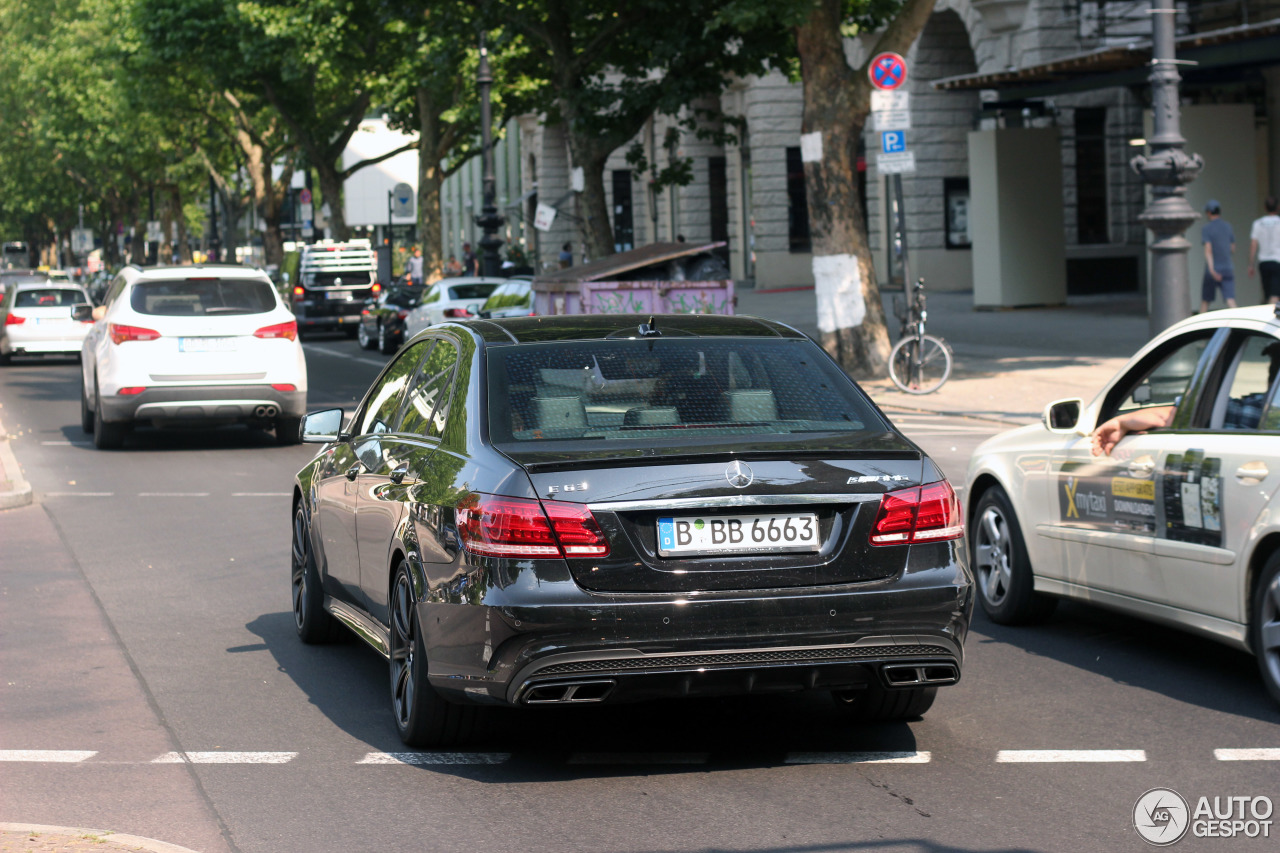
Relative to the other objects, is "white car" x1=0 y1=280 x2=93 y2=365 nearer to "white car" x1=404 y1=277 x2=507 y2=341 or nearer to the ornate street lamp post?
"white car" x1=404 y1=277 x2=507 y2=341

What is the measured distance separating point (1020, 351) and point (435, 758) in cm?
1888

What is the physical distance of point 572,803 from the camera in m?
5.35

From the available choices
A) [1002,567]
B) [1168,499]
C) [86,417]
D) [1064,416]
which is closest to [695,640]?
[1168,499]

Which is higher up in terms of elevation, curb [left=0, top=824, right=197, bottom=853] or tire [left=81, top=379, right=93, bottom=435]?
tire [left=81, top=379, right=93, bottom=435]

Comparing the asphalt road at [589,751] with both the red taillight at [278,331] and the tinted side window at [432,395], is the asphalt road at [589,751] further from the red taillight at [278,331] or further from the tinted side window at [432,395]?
the red taillight at [278,331]

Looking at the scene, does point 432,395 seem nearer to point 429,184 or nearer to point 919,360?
point 919,360

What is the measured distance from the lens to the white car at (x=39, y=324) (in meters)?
30.9

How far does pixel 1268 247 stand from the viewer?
22719mm

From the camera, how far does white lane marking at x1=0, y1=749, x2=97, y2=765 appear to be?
598 centimetres

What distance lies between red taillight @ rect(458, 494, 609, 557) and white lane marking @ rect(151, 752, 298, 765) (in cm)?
118

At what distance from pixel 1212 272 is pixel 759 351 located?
61.2 ft

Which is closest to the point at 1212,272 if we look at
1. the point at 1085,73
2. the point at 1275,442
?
the point at 1085,73

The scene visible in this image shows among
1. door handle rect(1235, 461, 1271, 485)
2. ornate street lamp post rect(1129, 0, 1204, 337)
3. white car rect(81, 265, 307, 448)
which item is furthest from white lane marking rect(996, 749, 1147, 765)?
white car rect(81, 265, 307, 448)

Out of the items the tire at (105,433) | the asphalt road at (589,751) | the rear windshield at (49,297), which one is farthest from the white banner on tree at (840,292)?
the rear windshield at (49,297)
